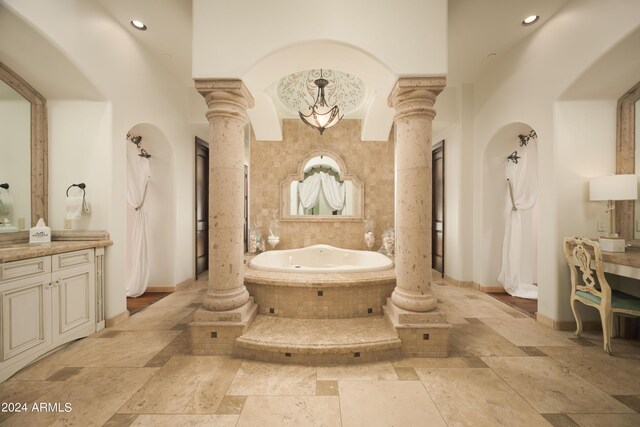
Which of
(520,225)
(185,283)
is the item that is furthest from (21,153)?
(520,225)

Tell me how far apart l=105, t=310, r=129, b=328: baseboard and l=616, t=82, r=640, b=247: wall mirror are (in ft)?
19.0

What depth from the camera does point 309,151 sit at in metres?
5.15

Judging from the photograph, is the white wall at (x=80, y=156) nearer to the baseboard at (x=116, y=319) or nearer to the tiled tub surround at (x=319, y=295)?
the baseboard at (x=116, y=319)

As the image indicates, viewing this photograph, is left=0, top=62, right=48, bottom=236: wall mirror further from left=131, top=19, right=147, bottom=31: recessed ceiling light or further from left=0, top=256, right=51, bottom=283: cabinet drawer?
left=131, top=19, right=147, bottom=31: recessed ceiling light

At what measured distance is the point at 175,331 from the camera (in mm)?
2953

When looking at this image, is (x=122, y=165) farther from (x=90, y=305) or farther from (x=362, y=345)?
(x=362, y=345)

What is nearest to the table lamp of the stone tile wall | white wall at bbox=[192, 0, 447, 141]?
white wall at bbox=[192, 0, 447, 141]

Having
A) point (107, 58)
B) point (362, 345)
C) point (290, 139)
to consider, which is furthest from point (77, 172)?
point (362, 345)

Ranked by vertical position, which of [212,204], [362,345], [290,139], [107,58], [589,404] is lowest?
[589,404]

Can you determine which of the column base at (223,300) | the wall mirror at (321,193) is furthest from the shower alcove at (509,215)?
the column base at (223,300)

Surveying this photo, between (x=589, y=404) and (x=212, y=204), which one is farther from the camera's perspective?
(x=212, y=204)

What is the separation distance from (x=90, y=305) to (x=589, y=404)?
4.43 meters

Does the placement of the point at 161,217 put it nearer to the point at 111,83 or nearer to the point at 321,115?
the point at 111,83

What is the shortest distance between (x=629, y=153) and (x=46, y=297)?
5.99 meters
